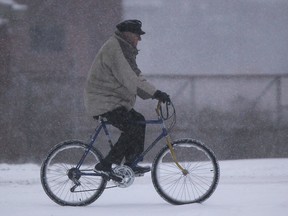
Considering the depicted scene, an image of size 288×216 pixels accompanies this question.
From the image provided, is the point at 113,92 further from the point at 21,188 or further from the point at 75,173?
the point at 21,188

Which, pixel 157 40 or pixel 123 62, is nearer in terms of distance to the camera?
pixel 123 62

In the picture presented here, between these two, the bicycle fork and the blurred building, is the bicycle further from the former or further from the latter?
the blurred building

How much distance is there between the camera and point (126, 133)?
5.22 metres

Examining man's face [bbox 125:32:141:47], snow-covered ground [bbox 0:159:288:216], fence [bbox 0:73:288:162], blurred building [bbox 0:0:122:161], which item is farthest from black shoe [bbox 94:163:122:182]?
blurred building [bbox 0:0:122:161]

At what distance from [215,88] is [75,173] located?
540 centimetres

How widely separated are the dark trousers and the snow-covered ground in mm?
478

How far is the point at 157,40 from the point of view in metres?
11.4

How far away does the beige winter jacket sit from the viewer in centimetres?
512

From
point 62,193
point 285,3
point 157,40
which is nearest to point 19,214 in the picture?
point 62,193

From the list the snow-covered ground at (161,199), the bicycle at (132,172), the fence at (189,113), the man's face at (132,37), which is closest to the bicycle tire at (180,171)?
the bicycle at (132,172)

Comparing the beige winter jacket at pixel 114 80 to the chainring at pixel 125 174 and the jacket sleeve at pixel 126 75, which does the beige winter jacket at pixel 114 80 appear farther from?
the chainring at pixel 125 174

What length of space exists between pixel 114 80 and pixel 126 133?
1.55ft

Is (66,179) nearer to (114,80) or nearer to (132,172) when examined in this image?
(132,172)

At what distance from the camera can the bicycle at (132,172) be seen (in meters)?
5.27
